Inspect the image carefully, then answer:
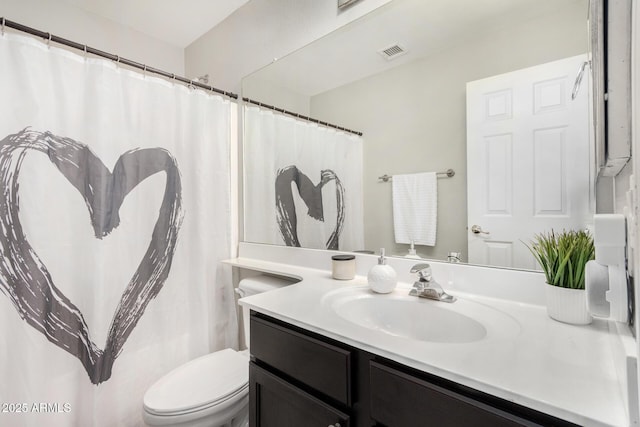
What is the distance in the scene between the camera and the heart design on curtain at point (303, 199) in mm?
1401

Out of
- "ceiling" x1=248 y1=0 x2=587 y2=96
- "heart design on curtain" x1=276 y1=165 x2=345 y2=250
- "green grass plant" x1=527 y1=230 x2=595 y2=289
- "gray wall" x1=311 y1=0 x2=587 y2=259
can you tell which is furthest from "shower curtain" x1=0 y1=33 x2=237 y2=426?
"green grass plant" x1=527 y1=230 x2=595 y2=289

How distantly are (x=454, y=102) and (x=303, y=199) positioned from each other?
33.3 inches

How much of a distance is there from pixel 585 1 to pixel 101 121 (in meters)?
1.79

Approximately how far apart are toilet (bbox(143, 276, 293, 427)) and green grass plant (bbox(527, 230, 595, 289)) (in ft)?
3.53

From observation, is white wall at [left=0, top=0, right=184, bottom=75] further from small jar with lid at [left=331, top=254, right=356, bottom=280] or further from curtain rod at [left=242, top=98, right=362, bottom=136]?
small jar with lid at [left=331, top=254, right=356, bottom=280]

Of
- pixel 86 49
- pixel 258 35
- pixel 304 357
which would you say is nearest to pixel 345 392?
pixel 304 357

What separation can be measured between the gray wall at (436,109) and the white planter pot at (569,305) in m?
0.31

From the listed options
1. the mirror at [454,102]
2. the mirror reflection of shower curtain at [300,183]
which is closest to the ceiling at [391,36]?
the mirror at [454,102]

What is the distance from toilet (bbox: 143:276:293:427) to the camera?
103 centimetres

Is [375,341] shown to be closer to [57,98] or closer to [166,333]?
[166,333]

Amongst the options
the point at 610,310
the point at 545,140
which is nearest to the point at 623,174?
the point at 545,140

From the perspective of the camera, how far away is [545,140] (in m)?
0.88

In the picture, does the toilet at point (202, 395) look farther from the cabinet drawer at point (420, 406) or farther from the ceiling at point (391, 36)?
the ceiling at point (391, 36)

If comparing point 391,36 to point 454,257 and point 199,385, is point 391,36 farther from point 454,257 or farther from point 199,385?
point 199,385
